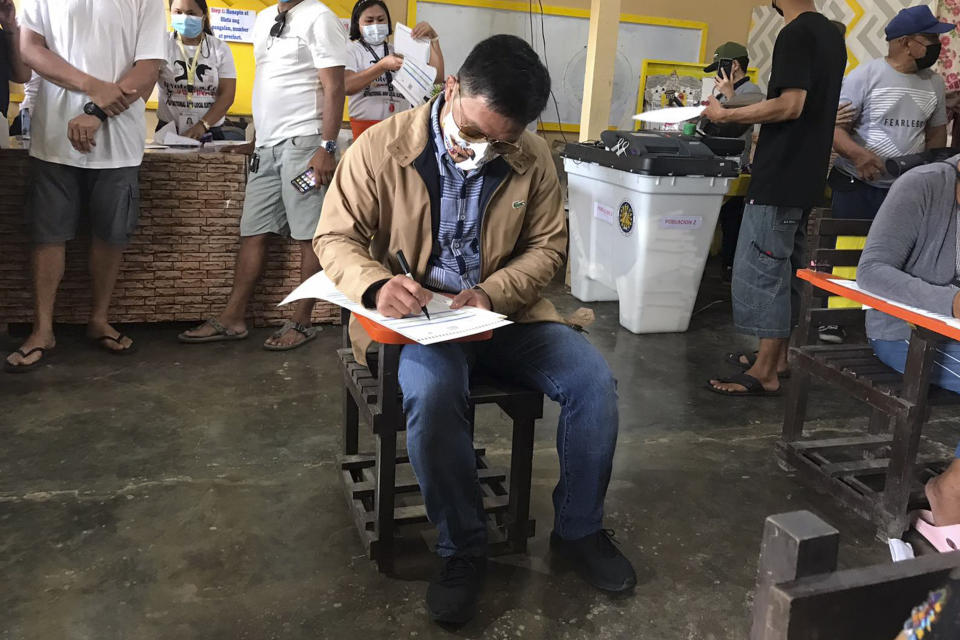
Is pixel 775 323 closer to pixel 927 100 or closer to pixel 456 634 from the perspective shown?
pixel 927 100

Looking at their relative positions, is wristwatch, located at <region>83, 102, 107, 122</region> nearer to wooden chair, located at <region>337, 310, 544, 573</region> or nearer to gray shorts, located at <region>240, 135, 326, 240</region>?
gray shorts, located at <region>240, 135, 326, 240</region>

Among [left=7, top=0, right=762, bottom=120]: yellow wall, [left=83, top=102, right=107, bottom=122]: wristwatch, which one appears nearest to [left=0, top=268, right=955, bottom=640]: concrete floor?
[left=83, top=102, right=107, bottom=122]: wristwatch

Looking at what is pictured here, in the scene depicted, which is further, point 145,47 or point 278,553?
point 145,47

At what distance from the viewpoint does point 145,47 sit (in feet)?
10.5

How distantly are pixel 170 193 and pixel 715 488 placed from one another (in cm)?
257

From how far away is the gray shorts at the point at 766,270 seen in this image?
318 centimetres

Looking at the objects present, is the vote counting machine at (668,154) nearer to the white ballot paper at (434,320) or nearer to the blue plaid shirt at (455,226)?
the blue plaid shirt at (455,226)

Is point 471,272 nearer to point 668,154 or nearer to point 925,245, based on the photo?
point 925,245

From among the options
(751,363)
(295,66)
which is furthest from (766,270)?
(295,66)

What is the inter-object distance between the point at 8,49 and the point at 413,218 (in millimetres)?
2235

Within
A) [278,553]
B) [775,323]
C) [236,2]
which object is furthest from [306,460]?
[236,2]

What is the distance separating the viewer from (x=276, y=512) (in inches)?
86.3

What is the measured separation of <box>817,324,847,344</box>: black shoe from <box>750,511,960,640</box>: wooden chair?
12.5 feet

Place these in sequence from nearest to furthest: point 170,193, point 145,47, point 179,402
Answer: point 179,402 < point 145,47 < point 170,193
